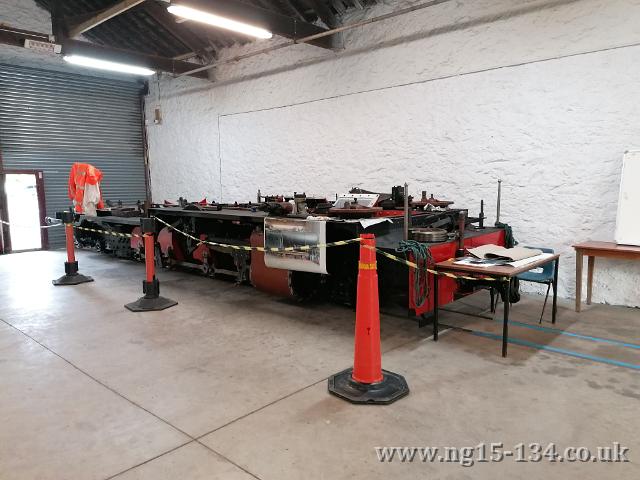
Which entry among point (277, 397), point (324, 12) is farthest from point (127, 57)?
point (277, 397)

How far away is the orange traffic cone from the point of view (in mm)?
2662

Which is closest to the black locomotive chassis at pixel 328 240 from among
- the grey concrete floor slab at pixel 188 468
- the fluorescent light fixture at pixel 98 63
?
the grey concrete floor slab at pixel 188 468

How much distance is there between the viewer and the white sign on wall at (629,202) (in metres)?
4.30

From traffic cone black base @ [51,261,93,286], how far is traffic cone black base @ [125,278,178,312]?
163cm

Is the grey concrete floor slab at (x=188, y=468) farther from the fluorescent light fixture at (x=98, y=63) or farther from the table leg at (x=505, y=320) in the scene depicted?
the fluorescent light fixture at (x=98, y=63)

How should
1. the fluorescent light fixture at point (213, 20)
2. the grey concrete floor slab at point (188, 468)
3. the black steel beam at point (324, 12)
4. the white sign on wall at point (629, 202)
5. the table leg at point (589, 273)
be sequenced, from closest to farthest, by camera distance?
the grey concrete floor slab at point (188, 468) < the white sign on wall at point (629, 202) < the table leg at point (589, 273) < the fluorescent light fixture at point (213, 20) < the black steel beam at point (324, 12)

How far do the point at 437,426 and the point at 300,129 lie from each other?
19.9ft

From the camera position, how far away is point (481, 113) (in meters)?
5.50

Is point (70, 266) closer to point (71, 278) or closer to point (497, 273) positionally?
point (71, 278)

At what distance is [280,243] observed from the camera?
421 cm

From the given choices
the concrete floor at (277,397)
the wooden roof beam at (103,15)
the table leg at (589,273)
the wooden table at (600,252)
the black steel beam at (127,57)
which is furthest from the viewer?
the black steel beam at (127,57)

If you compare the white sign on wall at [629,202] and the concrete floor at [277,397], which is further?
the white sign on wall at [629,202]

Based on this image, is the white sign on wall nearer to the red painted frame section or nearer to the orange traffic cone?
the red painted frame section

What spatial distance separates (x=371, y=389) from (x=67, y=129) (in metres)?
9.72
